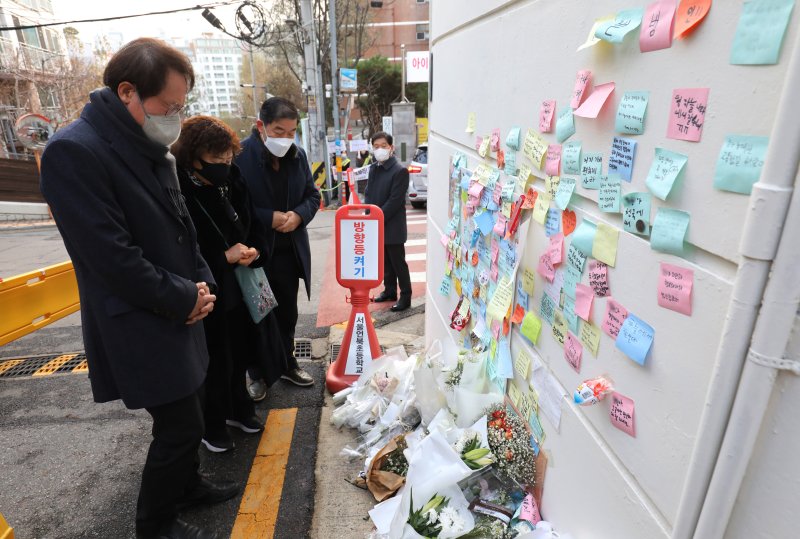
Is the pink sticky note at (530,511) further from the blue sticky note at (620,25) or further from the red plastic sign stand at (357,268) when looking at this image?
the red plastic sign stand at (357,268)

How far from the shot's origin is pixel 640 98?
1050 millimetres

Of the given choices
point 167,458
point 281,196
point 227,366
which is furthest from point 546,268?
point 281,196

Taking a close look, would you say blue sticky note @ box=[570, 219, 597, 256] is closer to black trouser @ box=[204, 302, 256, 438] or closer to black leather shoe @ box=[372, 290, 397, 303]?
black trouser @ box=[204, 302, 256, 438]

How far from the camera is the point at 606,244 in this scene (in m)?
1.22

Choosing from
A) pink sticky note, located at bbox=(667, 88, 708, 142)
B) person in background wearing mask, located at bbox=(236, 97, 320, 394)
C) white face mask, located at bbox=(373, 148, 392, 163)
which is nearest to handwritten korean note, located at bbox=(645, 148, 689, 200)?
pink sticky note, located at bbox=(667, 88, 708, 142)

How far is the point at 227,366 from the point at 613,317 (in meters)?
2.11

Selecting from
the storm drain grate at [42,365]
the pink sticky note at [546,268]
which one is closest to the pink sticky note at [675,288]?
the pink sticky note at [546,268]

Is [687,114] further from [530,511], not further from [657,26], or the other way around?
[530,511]

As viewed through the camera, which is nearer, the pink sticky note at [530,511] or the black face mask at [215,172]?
the pink sticky note at [530,511]

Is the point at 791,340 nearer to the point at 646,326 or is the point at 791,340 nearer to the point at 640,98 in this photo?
the point at 646,326

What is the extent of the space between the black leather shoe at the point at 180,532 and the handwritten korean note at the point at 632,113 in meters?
2.30

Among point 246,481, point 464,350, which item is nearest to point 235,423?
point 246,481

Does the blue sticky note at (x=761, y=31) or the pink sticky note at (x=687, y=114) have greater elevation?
the blue sticky note at (x=761, y=31)

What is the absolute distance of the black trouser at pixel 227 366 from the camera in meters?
2.53
